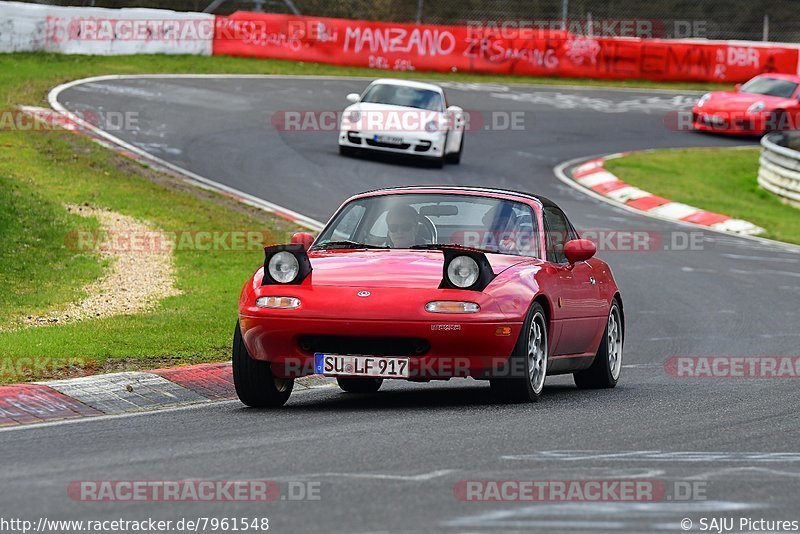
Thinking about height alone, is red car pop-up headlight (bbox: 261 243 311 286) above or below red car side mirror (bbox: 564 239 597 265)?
above

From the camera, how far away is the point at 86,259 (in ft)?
47.3

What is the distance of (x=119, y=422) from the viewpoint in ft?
25.7

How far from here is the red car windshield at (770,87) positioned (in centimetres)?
3288

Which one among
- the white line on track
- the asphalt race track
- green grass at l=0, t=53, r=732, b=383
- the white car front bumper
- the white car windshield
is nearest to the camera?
the asphalt race track

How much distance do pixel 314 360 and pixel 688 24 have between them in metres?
37.3

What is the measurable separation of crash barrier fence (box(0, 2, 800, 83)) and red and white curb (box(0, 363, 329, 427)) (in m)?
22.3

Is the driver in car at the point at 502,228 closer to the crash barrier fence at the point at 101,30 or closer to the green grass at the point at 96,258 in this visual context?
the green grass at the point at 96,258

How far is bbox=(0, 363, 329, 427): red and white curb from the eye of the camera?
8.19 m

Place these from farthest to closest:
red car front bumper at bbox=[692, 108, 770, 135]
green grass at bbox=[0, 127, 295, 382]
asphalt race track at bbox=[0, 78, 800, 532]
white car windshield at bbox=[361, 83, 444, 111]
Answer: red car front bumper at bbox=[692, 108, 770, 135], white car windshield at bbox=[361, 83, 444, 111], green grass at bbox=[0, 127, 295, 382], asphalt race track at bbox=[0, 78, 800, 532]

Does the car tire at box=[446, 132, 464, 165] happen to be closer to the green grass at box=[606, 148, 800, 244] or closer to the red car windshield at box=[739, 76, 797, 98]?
the green grass at box=[606, 148, 800, 244]

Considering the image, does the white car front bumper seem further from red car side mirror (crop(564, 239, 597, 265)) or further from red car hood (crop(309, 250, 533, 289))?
red car hood (crop(309, 250, 533, 289))

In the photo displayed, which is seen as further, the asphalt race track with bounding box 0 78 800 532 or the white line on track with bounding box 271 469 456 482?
the white line on track with bounding box 271 469 456 482

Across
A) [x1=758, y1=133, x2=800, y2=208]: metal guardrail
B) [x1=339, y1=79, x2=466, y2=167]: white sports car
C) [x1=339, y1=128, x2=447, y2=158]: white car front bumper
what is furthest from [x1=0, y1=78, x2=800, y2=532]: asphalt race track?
[x1=758, y1=133, x2=800, y2=208]: metal guardrail

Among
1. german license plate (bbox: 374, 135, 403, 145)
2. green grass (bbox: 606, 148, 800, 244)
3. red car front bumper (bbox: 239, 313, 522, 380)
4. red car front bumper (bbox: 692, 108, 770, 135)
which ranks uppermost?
red car front bumper (bbox: 239, 313, 522, 380)
